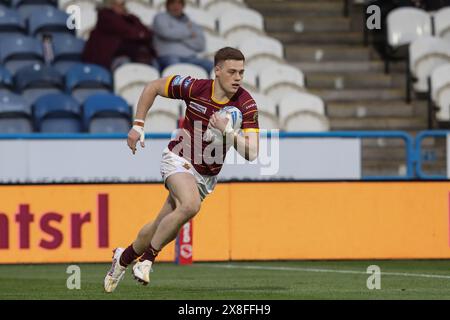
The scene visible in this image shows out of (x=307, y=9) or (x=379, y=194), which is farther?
(x=307, y=9)

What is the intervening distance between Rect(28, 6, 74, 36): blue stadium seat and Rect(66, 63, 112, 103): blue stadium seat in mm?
1560

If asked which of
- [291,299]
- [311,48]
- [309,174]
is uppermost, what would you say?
[311,48]

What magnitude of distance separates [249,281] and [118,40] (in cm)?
790

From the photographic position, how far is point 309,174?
1711cm

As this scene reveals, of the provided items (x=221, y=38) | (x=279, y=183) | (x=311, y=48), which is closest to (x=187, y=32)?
(x=221, y=38)

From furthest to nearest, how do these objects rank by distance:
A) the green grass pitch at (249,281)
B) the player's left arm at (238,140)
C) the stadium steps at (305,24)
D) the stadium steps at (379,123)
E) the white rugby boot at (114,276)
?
the stadium steps at (305,24) → the stadium steps at (379,123) → the white rugby boot at (114,276) → the green grass pitch at (249,281) → the player's left arm at (238,140)

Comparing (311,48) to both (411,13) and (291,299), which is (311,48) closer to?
(411,13)

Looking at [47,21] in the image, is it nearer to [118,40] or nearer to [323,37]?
[118,40]

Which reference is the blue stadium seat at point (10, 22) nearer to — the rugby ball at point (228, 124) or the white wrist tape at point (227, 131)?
the rugby ball at point (228, 124)

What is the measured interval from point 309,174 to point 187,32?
4207mm

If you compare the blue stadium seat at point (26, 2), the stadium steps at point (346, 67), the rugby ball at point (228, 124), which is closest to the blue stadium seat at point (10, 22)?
the blue stadium seat at point (26, 2)

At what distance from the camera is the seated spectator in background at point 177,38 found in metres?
20.3

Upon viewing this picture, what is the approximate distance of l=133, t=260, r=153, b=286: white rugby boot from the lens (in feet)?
36.4

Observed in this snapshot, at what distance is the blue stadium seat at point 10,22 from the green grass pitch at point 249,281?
5.93 metres
